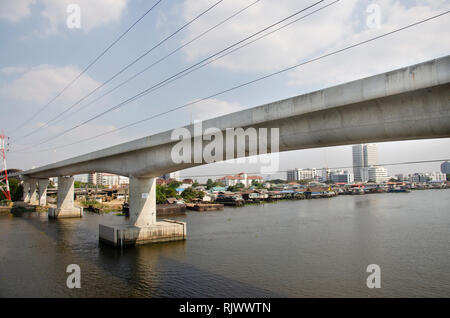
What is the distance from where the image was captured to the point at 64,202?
36281 millimetres

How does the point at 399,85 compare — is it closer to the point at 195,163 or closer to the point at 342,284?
the point at 342,284

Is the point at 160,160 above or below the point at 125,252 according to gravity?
above

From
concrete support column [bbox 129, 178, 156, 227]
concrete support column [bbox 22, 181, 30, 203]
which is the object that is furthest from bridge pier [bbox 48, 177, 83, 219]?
concrete support column [bbox 22, 181, 30, 203]


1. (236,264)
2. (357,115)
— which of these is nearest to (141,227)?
(236,264)

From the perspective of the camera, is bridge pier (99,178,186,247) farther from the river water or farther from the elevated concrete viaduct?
the elevated concrete viaduct

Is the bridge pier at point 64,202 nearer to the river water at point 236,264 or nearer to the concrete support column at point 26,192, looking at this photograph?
the river water at point 236,264

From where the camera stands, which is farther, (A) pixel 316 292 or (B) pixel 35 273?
(B) pixel 35 273

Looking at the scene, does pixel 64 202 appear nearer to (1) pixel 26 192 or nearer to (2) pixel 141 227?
(2) pixel 141 227

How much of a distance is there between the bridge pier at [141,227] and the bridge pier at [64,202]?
17.9 meters

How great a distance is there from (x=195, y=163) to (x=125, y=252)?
734cm

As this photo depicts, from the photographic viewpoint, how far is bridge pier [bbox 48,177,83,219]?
117 feet
